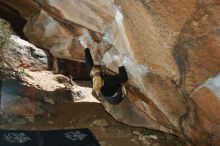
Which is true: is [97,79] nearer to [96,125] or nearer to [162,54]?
[96,125]

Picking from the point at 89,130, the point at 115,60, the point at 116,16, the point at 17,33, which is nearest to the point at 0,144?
the point at 89,130

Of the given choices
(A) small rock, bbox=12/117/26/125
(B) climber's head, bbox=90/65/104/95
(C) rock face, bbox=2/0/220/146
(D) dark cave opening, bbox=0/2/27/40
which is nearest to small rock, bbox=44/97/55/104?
(A) small rock, bbox=12/117/26/125

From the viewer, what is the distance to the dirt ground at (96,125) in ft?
20.3

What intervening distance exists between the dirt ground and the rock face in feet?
0.53

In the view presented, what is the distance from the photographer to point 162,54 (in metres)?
4.72

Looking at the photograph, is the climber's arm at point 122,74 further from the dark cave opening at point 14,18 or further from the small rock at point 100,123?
the dark cave opening at point 14,18

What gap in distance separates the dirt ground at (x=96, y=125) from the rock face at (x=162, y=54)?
163mm

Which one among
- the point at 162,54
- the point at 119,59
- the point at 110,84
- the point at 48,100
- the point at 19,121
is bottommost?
the point at 19,121

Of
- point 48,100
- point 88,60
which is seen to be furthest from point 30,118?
point 88,60

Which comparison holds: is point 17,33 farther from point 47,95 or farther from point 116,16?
point 116,16

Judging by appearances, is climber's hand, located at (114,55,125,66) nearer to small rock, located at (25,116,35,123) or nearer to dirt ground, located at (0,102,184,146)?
dirt ground, located at (0,102,184,146)

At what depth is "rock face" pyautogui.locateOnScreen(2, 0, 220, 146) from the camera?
170 inches

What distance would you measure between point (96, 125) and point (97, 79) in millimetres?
1094

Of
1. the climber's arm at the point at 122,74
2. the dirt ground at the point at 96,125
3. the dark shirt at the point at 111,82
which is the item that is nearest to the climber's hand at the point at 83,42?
the dirt ground at the point at 96,125
